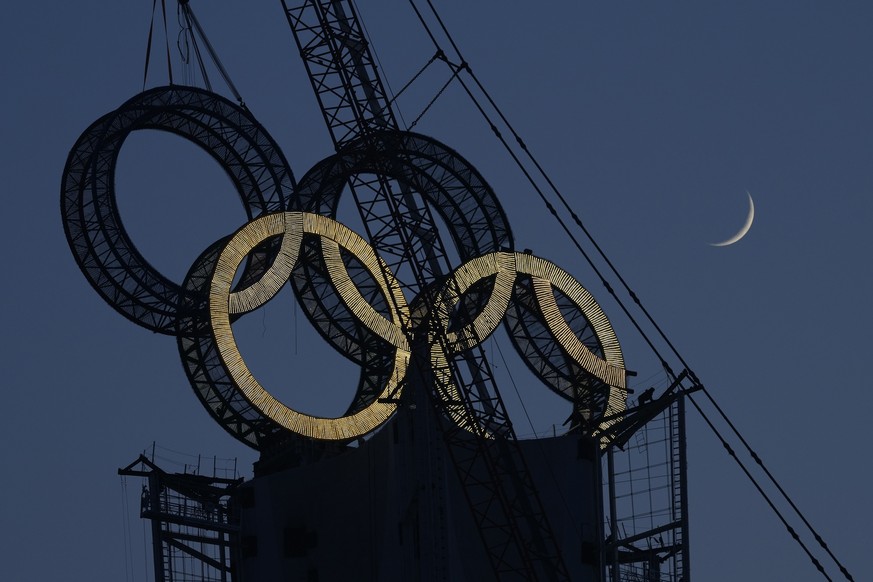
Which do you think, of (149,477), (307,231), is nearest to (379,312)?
(307,231)

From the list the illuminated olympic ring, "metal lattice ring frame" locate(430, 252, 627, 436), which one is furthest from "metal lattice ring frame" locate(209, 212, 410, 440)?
"metal lattice ring frame" locate(430, 252, 627, 436)

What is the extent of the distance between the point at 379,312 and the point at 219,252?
9890 millimetres

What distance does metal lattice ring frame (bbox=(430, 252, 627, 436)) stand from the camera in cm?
9312

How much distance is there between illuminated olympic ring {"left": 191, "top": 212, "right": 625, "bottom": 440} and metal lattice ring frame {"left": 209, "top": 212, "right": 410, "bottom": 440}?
0.04 m

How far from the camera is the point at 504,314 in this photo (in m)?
94.6

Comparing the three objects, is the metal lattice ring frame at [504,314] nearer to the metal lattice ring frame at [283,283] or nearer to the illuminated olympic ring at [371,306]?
the illuminated olympic ring at [371,306]

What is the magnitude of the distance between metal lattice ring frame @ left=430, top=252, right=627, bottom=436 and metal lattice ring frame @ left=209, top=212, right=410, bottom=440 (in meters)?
2.14

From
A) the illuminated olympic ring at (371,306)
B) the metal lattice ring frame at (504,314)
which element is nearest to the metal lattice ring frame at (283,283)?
the illuminated olympic ring at (371,306)

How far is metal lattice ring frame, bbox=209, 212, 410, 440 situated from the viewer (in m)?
87.6

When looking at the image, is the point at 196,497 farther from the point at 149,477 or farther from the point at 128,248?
the point at 128,248

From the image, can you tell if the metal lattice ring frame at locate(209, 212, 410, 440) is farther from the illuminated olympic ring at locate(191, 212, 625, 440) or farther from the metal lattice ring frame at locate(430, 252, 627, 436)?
the metal lattice ring frame at locate(430, 252, 627, 436)

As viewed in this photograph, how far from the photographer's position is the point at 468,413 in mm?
92875

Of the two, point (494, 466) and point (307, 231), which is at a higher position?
point (307, 231)

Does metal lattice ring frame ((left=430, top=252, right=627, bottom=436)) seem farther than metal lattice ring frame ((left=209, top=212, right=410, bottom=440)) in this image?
Yes
